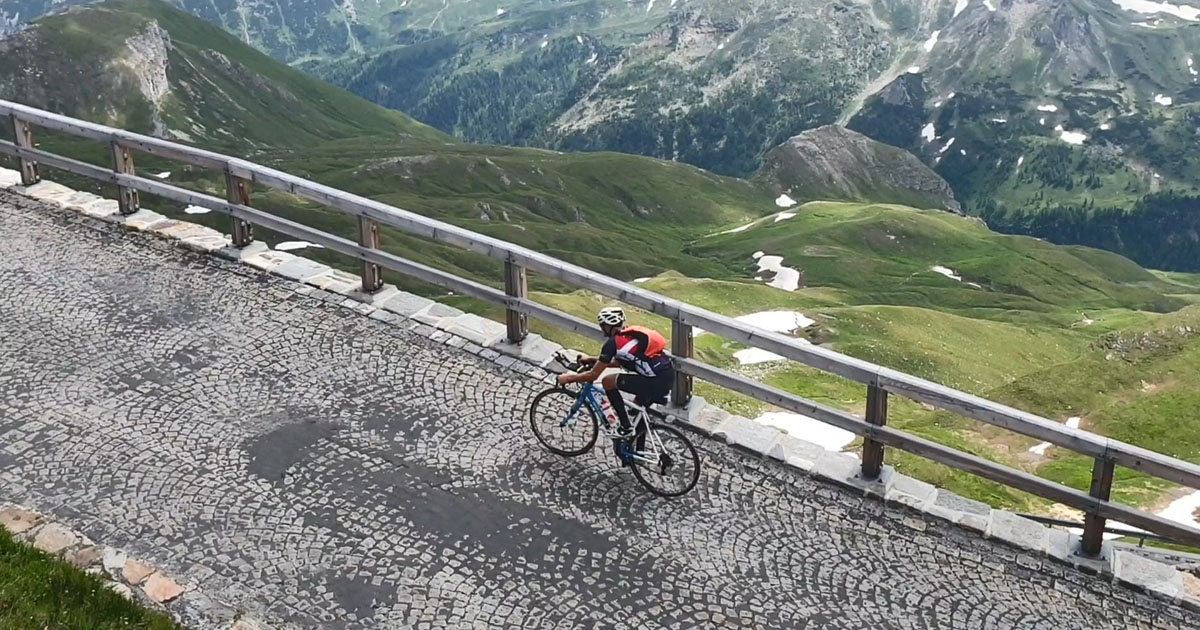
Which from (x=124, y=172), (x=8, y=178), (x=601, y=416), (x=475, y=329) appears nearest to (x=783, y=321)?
(x=8, y=178)

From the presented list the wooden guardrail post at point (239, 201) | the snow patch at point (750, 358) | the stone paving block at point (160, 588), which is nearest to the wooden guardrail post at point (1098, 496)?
the stone paving block at point (160, 588)

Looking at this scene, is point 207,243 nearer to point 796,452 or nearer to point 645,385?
point 645,385

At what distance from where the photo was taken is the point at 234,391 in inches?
524

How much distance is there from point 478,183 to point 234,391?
7217 inches

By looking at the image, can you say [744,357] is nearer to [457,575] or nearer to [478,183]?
[457,575]

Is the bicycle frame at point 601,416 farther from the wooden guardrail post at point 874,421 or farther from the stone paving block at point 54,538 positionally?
the stone paving block at point 54,538

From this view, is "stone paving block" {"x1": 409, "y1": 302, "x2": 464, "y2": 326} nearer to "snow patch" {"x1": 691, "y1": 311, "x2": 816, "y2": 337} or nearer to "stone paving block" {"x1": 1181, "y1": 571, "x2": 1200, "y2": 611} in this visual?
"stone paving block" {"x1": 1181, "y1": 571, "x2": 1200, "y2": 611}

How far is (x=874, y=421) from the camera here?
39.0 feet

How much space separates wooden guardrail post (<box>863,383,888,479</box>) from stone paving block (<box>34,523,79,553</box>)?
8764 millimetres

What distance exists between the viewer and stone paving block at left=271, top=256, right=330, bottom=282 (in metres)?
17.1

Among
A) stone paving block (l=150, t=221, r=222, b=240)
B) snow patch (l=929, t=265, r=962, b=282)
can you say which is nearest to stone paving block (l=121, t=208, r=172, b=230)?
stone paving block (l=150, t=221, r=222, b=240)

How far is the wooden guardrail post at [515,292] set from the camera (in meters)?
14.2

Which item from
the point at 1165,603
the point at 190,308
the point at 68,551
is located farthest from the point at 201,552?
the point at 1165,603

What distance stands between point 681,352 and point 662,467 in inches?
75.8
